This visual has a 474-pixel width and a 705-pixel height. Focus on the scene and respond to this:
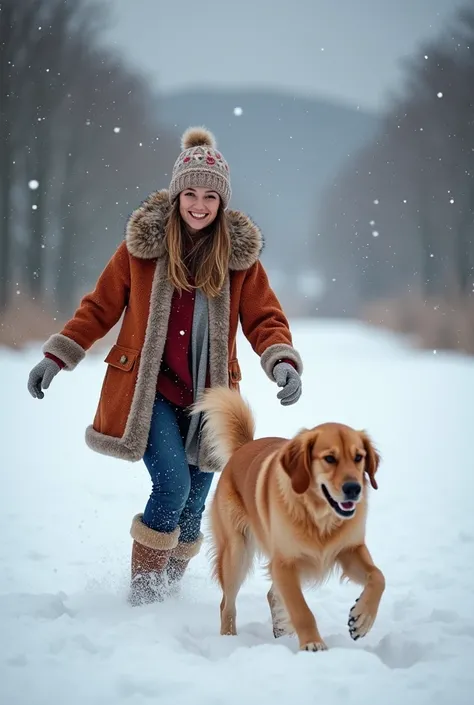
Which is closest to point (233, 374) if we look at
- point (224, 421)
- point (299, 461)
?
point (224, 421)

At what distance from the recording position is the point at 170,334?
3279 mm

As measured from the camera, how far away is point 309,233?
24781mm

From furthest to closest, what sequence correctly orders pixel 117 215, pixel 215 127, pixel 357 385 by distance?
pixel 215 127 → pixel 117 215 → pixel 357 385

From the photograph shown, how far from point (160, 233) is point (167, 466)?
997mm

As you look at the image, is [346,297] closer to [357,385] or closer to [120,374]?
[357,385]

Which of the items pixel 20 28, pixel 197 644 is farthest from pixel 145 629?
pixel 20 28

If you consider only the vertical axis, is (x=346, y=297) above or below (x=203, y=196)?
above

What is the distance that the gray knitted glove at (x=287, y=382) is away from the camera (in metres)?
3.06

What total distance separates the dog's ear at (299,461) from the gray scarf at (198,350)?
795 mm

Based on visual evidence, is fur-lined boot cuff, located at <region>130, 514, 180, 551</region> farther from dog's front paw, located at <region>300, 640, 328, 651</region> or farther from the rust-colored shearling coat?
dog's front paw, located at <region>300, 640, 328, 651</region>

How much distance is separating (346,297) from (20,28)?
1189 centimetres

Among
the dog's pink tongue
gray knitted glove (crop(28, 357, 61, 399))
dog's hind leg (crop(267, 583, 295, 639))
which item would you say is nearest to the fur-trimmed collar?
gray knitted glove (crop(28, 357, 61, 399))

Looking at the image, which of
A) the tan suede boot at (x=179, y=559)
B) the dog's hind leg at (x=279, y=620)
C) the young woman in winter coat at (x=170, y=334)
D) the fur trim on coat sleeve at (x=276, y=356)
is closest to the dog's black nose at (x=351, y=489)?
the dog's hind leg at (x=279, y=620)

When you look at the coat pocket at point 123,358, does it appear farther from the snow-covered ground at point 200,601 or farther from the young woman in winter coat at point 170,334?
the snow-covered ground at point 200,601
